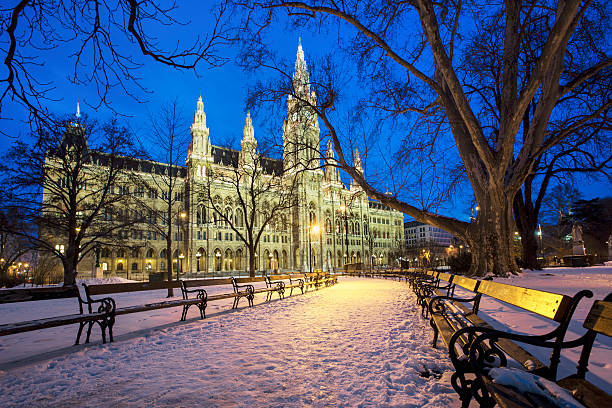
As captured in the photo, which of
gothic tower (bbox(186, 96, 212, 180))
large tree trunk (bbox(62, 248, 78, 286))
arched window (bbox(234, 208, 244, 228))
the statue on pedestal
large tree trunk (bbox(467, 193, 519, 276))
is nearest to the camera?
large tree trunk (bbox(467, 193, 519, 276))

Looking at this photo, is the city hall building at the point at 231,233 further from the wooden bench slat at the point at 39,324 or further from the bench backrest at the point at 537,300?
the bench backrest at the point at 537,300

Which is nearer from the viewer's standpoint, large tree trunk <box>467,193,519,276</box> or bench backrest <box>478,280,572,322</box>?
bench backrest <box>478,280,572,322</box>

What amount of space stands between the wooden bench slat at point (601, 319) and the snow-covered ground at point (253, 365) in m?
1.15

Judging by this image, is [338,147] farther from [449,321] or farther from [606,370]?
[606,370]

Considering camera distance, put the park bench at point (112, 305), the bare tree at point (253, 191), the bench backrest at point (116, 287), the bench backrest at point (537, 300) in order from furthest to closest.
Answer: the bare tree at point (253, 191), the bench backrest at point (116, 287), the park bench at point (112, 305), the bench backrest at point (537, 300)

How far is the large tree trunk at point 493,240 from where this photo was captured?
36.7ft

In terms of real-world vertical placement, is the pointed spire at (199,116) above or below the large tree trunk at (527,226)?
above

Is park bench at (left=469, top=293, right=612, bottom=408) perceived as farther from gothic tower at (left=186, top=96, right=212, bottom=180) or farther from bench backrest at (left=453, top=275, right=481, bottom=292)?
gothic tower at (left=186, top=96, right=212, bottom=180)

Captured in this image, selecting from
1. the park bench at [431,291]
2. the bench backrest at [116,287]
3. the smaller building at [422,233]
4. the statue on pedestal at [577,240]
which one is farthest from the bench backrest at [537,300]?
the smaller building at [422,233]

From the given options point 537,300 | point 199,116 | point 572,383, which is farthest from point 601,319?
point 199,116

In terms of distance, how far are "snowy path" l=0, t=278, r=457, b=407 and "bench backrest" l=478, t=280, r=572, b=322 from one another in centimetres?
103

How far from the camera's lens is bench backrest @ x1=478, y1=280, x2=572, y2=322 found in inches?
86.7

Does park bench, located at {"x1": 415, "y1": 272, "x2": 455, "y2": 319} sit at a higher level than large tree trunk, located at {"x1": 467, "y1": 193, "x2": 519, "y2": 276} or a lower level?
lower

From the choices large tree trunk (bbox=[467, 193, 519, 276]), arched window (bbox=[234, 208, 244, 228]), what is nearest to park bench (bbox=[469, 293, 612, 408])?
large tree trunk (bbox=[467, 193, 519, 276])
